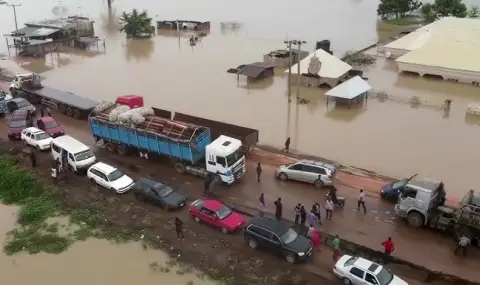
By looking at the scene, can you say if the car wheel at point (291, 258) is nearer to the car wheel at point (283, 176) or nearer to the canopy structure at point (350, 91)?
the car wheel at point (283, 176)

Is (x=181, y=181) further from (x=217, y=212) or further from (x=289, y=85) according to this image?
(x=289, y=85)

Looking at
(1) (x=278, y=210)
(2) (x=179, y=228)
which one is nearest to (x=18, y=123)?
(2) (x=179, y=228)

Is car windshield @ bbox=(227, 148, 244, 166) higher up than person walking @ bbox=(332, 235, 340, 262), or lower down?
higher up

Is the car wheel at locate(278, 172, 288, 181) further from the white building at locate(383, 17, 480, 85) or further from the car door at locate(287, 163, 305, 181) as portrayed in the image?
the white building at locate(383, 17, 480, 85)

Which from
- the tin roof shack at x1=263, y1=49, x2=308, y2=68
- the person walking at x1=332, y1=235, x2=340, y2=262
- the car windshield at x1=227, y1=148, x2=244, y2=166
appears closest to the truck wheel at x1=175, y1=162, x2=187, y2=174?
the car windshield at x1=227, y1=148, x2=244, y2=166

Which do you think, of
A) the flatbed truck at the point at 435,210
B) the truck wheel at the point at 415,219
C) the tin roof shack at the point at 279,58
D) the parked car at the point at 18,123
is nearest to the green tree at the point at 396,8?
the tin roof shack at the point at 279,58

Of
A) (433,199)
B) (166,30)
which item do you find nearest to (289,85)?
(433,199)
